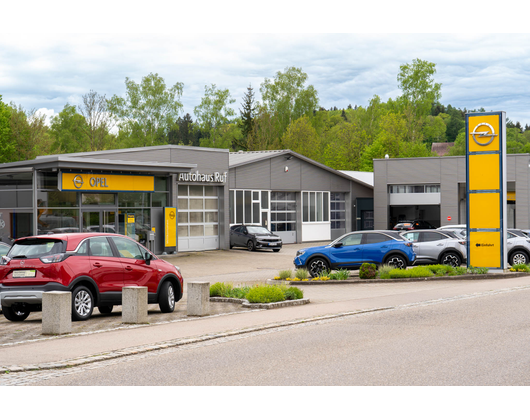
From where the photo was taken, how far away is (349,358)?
860cm

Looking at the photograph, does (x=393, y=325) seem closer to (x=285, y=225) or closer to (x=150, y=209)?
(x=150, y=209)

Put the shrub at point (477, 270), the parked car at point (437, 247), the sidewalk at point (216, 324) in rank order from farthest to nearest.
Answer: the parked car at point (437, 247) < the shrub at point (477, 270) < the sidewalk at point (216, 324)

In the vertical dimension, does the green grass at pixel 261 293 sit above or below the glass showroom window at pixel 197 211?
below

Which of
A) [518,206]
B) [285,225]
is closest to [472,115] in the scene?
[285,225]

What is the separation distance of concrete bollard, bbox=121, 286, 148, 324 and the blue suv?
10997 millimetres

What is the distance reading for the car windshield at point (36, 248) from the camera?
12.4 meters

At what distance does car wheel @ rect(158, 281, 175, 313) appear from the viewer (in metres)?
14.4

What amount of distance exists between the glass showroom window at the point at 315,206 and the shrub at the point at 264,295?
30.0m

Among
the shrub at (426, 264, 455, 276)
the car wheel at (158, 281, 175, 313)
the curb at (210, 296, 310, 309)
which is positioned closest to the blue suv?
the shrub at (426, 264, 455, 276)

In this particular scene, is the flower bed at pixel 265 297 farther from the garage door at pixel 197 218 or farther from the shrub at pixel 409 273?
the garage door at pixel 197 218

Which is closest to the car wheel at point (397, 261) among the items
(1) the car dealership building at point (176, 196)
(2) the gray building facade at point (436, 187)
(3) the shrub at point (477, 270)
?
(3) the shrub at point (477, 270)

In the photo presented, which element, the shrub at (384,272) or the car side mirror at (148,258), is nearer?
the car side mirror at (148,258)

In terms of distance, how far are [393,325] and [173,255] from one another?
22.3 metres

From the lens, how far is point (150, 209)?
32031 mm
